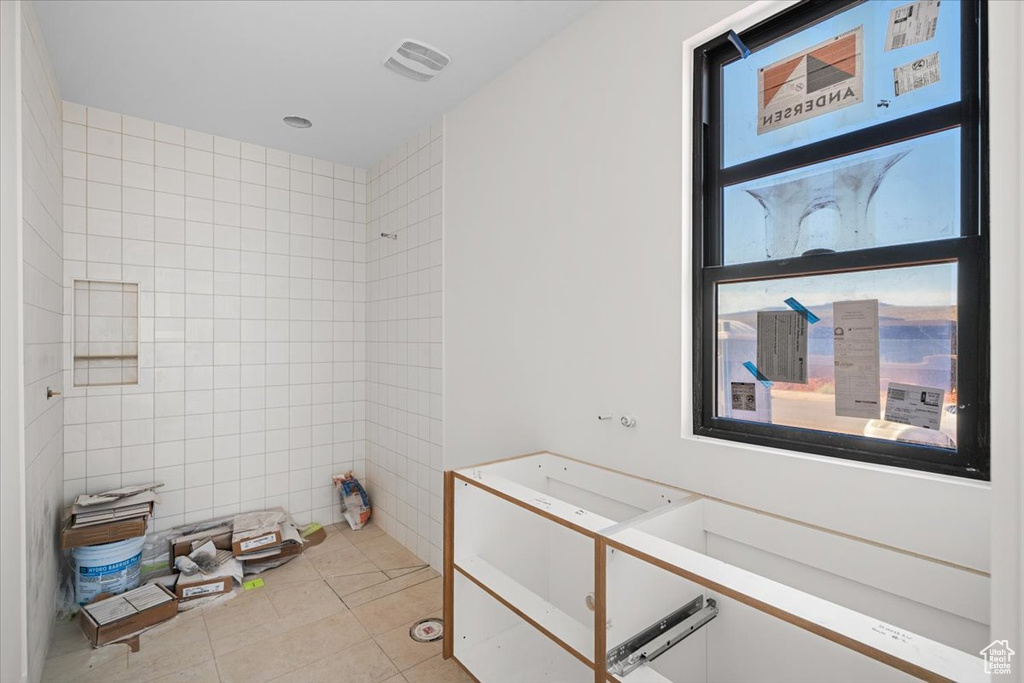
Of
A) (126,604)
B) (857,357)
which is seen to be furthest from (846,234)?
(126,604)

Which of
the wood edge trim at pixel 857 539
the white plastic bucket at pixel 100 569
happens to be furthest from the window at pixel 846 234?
the white plastic bucket at pixel 100 569

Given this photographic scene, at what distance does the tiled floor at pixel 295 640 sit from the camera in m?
2.04

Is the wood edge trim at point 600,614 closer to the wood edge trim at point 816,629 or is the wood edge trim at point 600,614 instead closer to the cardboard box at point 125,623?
the wood edge trim at point 816,629

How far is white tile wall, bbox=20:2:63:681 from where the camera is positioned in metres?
1.88

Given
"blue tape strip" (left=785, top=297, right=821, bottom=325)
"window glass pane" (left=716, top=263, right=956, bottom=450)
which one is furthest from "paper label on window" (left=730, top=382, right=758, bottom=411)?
"blue tape strip" (left=785, top=297, right=821, bottom=325)

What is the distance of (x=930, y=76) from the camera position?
1.23 meters

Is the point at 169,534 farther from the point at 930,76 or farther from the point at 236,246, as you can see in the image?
the point at 930,76

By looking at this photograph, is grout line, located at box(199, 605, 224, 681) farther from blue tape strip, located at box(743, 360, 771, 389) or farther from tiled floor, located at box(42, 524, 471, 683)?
blue tape strip, located at box(743, 360, 771, 389)

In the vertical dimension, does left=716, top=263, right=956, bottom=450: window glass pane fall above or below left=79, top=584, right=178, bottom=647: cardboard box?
above

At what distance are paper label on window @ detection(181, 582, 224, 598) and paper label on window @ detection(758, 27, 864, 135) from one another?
3.28 metres

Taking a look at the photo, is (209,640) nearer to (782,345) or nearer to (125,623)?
(125,623)

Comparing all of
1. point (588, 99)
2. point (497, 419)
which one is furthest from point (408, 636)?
point (588, 99)

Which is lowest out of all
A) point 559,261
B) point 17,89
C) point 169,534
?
point 169,534

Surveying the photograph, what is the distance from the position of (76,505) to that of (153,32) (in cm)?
232
